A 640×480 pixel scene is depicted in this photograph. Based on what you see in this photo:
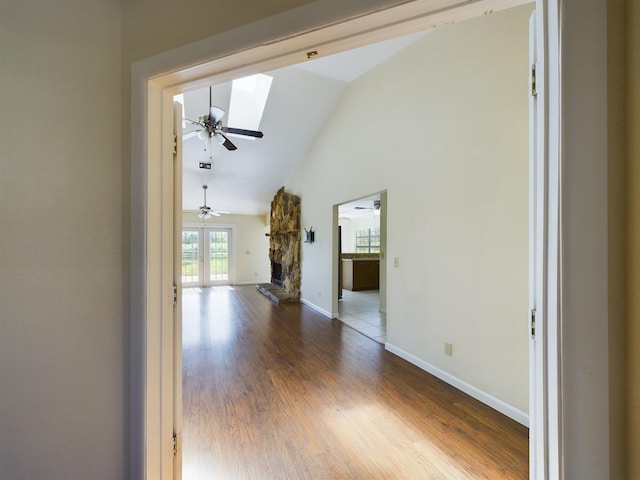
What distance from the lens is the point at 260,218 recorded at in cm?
916

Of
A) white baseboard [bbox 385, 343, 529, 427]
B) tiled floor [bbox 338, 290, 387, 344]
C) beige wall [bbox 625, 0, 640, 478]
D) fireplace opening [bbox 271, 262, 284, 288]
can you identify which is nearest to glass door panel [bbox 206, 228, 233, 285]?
fireplace opening [bbox 271, 262, 284, 288]

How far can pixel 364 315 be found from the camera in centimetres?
478

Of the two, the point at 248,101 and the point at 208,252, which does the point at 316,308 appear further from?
the point at 208,252

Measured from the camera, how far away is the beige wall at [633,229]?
1.78 feet

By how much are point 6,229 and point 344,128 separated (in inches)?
159

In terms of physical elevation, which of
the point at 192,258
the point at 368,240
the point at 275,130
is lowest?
the point at 192,258

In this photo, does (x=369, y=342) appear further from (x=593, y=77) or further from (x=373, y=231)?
(x=373, y=231)

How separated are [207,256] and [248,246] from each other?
4.43ft

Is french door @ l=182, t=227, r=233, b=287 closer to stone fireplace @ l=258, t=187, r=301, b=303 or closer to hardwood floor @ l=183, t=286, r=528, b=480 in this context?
stone fireplace @ l=258, t=187, r=301, b=303

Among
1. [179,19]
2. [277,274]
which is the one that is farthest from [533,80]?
[277,274]

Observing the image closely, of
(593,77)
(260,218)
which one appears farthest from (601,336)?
(260,218)

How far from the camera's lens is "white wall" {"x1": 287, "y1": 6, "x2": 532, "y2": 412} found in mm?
1923

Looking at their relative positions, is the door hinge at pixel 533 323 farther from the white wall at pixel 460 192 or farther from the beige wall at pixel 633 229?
the white wall at pixel 460 192

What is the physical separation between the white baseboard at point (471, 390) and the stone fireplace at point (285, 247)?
12.0 ft
